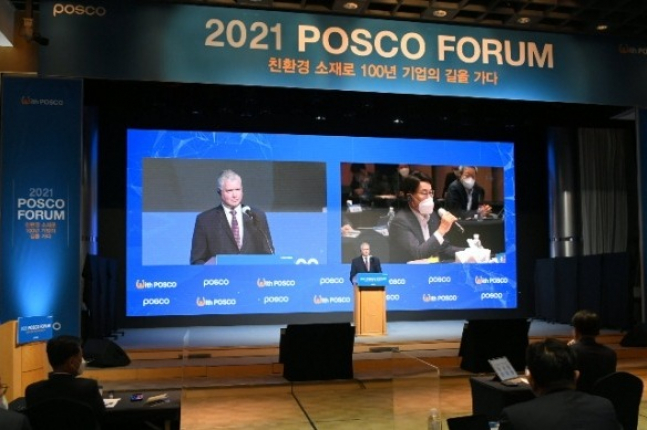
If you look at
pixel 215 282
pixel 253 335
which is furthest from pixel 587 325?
pixel 215 282

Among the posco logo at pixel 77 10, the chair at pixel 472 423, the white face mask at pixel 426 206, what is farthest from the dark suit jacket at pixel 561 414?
the white face mask at pixel 426 206

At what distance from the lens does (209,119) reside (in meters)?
10.9

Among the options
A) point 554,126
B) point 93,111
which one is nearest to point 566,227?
point 554,126

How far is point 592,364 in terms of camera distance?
396 cm

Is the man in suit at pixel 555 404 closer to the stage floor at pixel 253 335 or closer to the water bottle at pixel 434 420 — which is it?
the water bottle at pixel 434 420

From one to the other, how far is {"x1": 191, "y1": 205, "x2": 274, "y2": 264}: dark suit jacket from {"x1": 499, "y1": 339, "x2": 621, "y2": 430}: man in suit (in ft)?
27.5

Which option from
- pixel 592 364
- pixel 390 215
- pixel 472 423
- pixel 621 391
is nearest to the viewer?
pixel 472 423

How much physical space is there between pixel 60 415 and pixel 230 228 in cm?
741

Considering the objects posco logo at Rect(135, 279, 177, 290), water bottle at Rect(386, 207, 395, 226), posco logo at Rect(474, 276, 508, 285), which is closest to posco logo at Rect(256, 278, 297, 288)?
posco logo at Rect(135, 279, 177, 290)

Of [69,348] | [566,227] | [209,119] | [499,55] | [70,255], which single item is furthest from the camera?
[566,227]

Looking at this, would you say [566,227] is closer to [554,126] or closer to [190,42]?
[554,126]

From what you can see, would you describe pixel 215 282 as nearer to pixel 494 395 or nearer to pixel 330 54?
pixel 330 54

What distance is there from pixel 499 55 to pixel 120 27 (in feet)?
15.0

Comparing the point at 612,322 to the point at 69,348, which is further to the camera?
the point at 612,322
